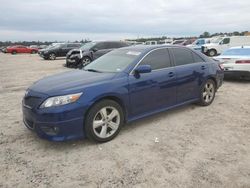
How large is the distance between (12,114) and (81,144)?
8.11 feet

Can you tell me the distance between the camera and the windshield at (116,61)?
4.63 meters

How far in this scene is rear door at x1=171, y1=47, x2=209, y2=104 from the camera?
5275 millimetres

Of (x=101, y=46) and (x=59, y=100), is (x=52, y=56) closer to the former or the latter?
(x=101, y=46)

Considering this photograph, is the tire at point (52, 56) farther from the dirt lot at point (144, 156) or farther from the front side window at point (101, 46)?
the dirt lot at point (144, 156)

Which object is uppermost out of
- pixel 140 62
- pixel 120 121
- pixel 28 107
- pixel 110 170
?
pixel 140 62

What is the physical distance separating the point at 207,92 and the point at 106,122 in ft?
10.0

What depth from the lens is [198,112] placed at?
5641mm

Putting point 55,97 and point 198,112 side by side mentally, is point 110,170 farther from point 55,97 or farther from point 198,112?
point 198,112

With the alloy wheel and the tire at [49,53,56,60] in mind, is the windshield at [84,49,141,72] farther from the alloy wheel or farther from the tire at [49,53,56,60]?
the tire at [49,53,56,60]

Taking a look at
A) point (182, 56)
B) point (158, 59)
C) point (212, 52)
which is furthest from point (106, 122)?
point (212, 52)

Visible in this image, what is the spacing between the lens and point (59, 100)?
12.1 feet

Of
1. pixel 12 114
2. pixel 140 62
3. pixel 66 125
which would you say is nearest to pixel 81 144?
pixel 66 125

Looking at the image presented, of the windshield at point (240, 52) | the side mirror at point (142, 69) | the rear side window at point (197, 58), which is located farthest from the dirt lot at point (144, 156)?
the windshield at point (240, 52)

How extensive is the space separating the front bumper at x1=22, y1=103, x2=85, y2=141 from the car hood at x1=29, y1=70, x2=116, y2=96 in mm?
276
